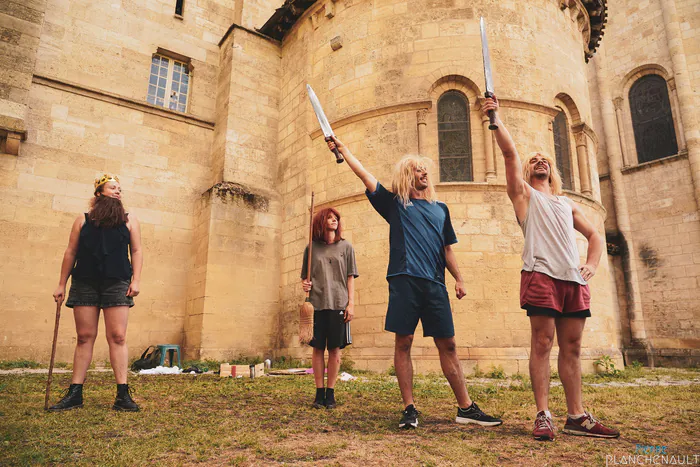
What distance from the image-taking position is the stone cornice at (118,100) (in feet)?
34.1

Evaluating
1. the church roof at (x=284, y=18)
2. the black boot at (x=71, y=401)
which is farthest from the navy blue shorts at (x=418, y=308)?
the church roof at (x=284, y=18)

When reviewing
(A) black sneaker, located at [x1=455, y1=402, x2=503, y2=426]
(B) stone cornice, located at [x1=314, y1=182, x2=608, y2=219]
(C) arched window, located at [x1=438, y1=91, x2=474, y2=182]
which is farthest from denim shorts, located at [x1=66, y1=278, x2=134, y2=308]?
(C) arched window, located at [x1=438, y1=91, x2=474, y2=182]

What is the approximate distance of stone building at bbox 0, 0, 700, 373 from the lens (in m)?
9.18

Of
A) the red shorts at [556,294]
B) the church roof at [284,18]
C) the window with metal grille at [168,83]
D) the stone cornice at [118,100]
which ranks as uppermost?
the church roof at [284,18]

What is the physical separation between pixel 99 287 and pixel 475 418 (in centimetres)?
335

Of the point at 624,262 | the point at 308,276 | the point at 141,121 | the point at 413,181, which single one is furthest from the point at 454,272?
the point at 624,262

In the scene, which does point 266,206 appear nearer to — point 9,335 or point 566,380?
point 9,335

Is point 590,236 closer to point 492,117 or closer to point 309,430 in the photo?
point 492,117

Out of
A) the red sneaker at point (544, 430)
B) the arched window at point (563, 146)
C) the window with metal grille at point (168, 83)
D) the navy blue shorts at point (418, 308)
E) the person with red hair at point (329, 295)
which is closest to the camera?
the red sneaker at point (544, 430)

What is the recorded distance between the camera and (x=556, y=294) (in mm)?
3236

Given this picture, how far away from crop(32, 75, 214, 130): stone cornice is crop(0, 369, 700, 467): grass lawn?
7349mm

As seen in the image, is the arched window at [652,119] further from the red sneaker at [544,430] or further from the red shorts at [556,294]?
the red sneaker at [544,430]

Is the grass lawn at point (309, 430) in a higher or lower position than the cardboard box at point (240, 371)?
lower

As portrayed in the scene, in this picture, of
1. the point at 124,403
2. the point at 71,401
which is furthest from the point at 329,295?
the point at 71,401
